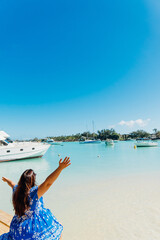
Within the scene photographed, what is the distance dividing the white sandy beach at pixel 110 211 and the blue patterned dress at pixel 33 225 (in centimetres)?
283

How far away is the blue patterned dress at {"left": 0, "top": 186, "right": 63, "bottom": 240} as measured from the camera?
2.01 meters

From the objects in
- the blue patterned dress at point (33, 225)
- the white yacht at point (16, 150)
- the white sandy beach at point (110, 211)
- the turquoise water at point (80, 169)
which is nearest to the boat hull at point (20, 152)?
the white yacht at point (16, 150)

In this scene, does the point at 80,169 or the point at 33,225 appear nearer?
the point at 33,225

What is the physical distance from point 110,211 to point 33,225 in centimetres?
474

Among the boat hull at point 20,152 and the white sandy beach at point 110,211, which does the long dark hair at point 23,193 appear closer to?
the white sandy beach at point 110,211

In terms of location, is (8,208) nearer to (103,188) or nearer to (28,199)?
(103,188)

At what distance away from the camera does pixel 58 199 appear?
747cm

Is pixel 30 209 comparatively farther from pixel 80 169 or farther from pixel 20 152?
pixel 20 152

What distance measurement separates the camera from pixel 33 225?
204 centimetres

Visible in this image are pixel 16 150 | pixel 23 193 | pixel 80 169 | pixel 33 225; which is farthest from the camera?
pixel 16 150

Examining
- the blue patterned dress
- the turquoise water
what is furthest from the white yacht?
the blue patterned dress

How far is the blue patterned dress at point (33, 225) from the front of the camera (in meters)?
2.01

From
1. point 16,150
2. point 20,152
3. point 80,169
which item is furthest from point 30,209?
point 20,152

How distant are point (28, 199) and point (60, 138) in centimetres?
17299
